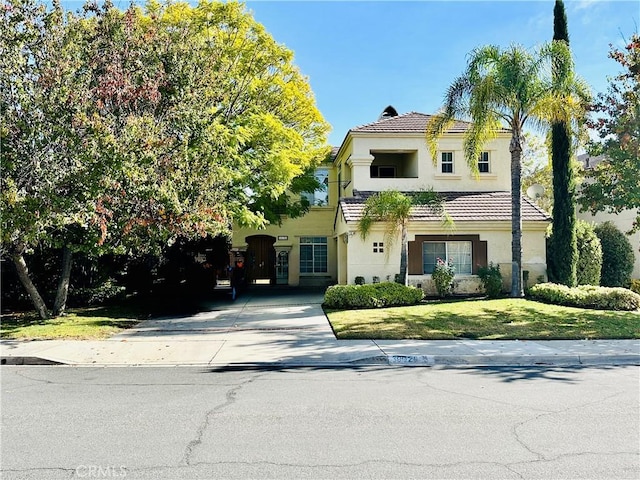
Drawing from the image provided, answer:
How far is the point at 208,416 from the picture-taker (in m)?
5.73

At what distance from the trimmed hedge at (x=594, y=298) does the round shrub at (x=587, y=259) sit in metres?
3.36

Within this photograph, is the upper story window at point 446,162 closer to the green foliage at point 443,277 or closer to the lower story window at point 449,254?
the lower story window at point 449,254

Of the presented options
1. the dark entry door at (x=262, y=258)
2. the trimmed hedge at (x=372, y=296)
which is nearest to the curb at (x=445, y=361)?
the trimmed hedge at (x=372, y=296)

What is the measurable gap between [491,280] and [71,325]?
13910 millimetres

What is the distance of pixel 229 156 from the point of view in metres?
14.7

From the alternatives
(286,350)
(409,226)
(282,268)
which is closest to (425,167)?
(409,226)

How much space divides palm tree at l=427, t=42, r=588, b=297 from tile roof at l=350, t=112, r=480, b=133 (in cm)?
386

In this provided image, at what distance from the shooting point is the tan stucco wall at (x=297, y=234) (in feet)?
84.0

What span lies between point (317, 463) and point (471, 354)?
578cm

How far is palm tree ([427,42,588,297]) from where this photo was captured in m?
16.0

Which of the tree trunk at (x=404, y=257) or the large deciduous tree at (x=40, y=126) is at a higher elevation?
the large deciduous tree at (x=40, y=126)

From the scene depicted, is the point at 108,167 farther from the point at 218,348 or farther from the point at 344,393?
the point at 344,393

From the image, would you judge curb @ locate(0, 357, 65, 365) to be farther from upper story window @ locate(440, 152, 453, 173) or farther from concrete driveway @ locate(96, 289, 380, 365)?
upper story window @ locate(440, 152, 453, 173)

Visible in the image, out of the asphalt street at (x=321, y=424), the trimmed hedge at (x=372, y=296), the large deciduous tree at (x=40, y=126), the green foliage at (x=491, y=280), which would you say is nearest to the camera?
the asphalt street at (x=321, y=424)
